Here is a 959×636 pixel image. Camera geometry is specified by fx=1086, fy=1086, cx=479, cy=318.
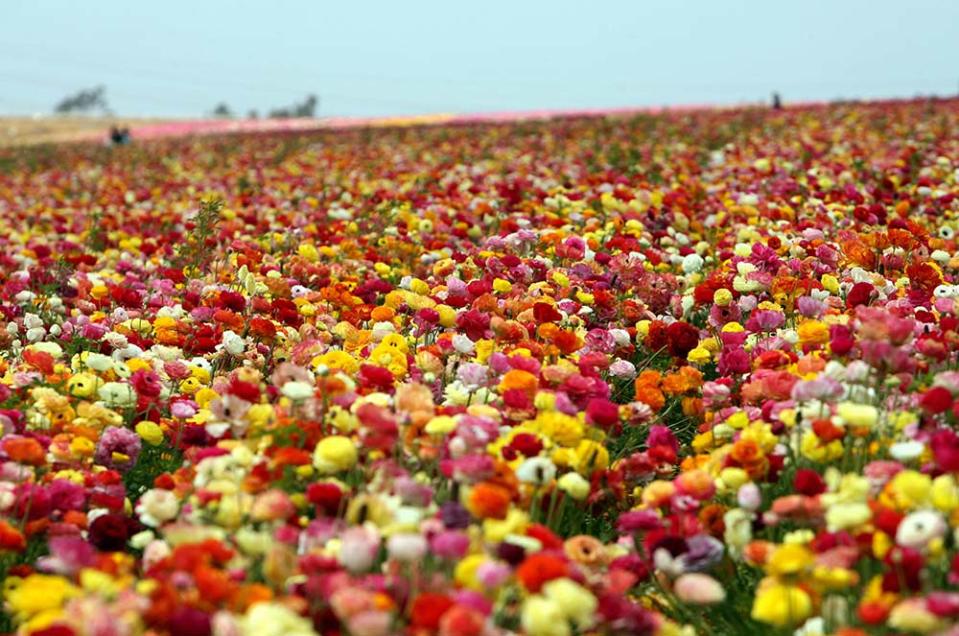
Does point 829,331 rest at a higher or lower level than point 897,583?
higher

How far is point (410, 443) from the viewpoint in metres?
3.48

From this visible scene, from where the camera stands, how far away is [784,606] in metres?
2.59

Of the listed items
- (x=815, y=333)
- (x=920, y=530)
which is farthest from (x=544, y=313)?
(x=920, y=530)

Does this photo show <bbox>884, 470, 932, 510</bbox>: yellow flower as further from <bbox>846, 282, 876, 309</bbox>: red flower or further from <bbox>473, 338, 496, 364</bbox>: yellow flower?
<bbox>846, 282, 876, 309</bbox>: red flower

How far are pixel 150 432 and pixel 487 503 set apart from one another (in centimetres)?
173

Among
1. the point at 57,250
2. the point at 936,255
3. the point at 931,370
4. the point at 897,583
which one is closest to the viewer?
the point at 897,583

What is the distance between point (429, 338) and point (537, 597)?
10.2ft

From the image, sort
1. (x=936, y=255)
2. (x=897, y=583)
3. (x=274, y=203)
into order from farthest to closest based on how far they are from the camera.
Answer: (x=274, y=203) → (x=936, y=255) → (x=897, y=583)

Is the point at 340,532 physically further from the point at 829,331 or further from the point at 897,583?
the point at 829,331

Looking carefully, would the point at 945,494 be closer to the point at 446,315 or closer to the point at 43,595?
the point at 43,595

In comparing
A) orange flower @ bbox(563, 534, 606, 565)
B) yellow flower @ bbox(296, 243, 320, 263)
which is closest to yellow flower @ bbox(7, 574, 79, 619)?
orange flower @ bbox(563, 534, 606, 565)

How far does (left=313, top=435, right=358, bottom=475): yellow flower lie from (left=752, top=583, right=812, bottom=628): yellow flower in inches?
48.7

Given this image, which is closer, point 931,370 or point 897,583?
point 897,583

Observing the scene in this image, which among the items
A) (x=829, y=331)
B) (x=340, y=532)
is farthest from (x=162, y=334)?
(x=829, y=331)
